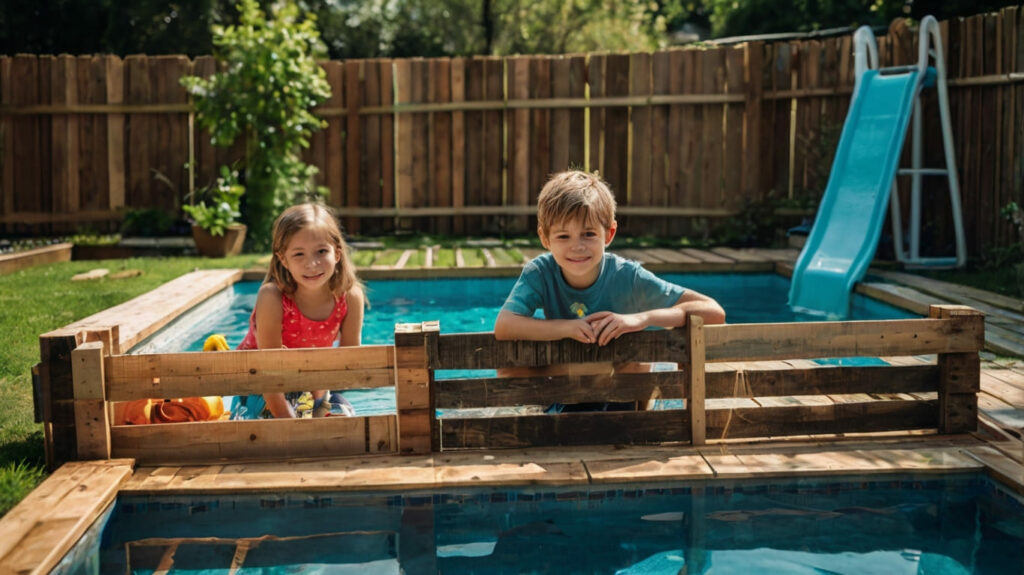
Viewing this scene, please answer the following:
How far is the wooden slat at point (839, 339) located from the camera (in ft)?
11.1

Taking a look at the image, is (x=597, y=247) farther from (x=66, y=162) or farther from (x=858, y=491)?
(x=66, y=162)

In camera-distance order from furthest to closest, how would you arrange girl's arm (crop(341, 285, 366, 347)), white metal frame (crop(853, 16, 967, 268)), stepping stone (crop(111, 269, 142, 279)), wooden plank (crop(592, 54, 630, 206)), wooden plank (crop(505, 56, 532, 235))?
wooden plank (crop(505, 56, 532, 235)), wooden plank (crop(592, 54, 630, 206)), white metal frame (crop(853, 16, 967, 268)), stepping stone (crop(111, 269, 142, 279)), girl's arm (crop(341, 285, 366, 347))

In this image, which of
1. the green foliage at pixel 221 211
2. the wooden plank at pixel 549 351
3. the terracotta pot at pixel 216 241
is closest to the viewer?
the wooden plank at pixel 549 351

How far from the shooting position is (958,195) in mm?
8109

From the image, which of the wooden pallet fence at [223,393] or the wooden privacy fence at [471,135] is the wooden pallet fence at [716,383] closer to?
the wooden pallet fence at [223,393]

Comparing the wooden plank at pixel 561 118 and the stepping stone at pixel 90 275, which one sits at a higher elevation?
the wooden plank at pixel 561 118

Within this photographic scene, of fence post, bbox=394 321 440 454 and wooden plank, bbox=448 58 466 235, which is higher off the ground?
wooden plank, bbox=448 58 466 235

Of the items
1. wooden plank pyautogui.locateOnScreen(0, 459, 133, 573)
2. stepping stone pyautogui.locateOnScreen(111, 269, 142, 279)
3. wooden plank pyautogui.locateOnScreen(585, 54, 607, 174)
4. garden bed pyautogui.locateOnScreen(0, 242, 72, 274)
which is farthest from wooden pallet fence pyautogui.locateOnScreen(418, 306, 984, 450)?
wooden plank pyautogui.locateOnScreen(585, 54, 607, 174)

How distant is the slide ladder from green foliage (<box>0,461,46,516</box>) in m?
5.79

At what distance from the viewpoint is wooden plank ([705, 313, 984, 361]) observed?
338cm

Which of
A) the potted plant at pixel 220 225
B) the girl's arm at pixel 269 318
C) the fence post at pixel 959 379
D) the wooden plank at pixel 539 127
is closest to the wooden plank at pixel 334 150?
the potted plant at pixel 220 225

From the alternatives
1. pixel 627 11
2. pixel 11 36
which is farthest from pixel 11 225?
pixel 627 11

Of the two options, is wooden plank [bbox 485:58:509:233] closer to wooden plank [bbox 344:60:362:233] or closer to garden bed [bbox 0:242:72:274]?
wooden plank [bbox 344:60:362:233]

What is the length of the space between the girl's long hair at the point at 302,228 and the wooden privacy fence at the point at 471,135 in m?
7.28
